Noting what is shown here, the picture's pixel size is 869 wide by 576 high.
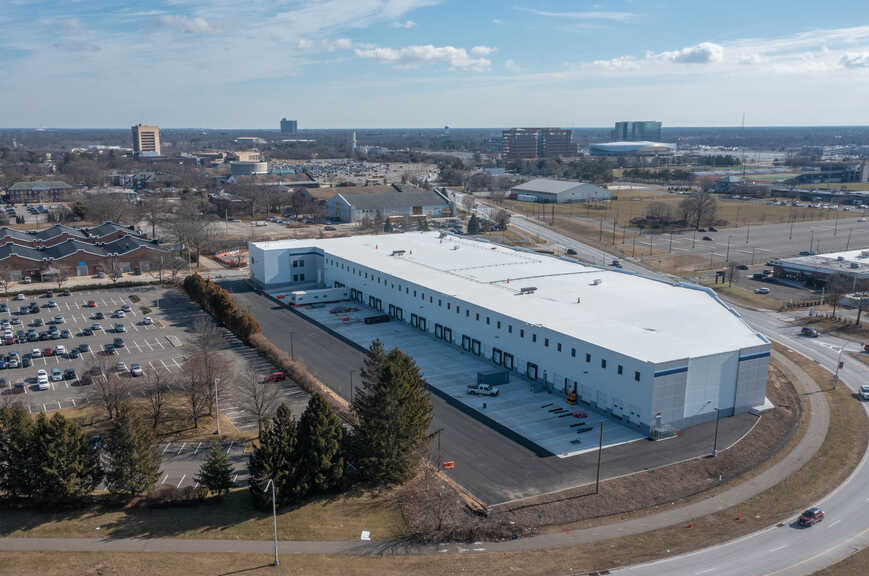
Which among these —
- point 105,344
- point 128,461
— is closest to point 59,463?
point 128,461

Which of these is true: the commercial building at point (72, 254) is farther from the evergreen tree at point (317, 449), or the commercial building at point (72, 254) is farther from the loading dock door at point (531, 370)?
the evergreen tree at point (317, 449)

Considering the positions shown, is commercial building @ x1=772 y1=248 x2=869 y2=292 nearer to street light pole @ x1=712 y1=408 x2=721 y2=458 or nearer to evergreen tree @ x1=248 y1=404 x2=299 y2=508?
street light pole @ x1=712 y1=408 x2=721 y2=458

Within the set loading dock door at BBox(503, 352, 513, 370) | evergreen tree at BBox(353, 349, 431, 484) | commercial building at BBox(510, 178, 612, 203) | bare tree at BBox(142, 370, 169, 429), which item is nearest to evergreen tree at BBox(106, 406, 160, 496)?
bare tree at BBox(142, 370, 169, 429)

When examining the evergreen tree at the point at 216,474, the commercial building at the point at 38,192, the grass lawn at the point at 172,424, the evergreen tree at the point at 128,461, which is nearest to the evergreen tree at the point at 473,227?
the grass lawn at the point at 172,424

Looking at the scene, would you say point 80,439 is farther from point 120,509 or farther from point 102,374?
A: point 102,374

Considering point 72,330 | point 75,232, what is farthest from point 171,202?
point 72,330

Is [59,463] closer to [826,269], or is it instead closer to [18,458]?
[18,458]
